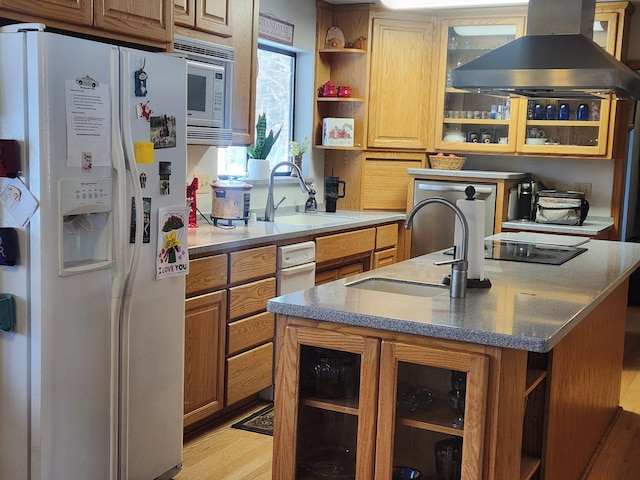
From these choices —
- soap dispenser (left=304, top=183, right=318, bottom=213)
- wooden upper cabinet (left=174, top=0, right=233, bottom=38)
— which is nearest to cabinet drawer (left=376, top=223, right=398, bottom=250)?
soap dispenser (left=304, top=183, right=318, bottom=213)

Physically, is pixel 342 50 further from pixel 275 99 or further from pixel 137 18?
pixel 137 18

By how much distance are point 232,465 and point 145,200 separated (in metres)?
1.20

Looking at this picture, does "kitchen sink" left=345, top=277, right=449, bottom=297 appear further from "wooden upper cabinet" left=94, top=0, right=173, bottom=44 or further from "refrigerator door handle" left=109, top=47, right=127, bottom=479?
"wooden upper cabinet" left=94, top=0, right=173, bottom=44

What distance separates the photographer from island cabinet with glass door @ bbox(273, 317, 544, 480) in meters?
2.14

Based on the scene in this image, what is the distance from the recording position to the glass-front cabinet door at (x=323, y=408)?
2.30 meters

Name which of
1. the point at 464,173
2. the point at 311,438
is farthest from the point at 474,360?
the point at 464,173

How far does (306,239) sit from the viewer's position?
13.9 feet

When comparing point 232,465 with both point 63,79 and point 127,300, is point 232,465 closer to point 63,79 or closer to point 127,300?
point 127,300

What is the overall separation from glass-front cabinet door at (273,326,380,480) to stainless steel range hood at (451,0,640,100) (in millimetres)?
1685

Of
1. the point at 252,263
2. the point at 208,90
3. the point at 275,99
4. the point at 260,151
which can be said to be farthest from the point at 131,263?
the point at 275,99

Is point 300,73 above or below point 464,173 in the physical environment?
above

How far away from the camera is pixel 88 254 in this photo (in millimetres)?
2609

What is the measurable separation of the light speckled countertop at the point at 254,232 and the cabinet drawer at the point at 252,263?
0.13 ft

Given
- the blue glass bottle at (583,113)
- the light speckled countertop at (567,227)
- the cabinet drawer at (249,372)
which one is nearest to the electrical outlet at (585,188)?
the light speckled countertop at (567,227)
